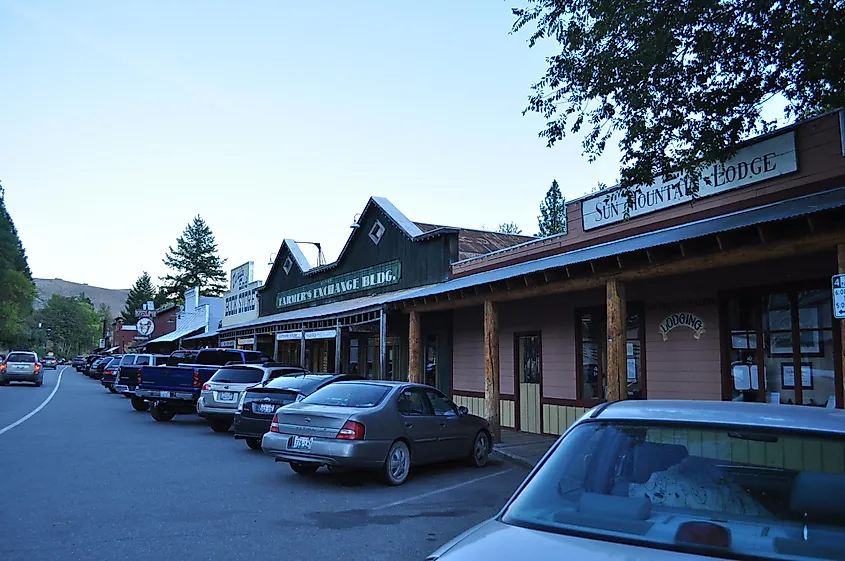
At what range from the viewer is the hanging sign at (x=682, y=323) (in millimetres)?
12023

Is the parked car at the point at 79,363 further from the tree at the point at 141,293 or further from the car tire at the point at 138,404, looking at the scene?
the car tire at the point at 138,404

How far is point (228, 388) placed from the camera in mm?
15648

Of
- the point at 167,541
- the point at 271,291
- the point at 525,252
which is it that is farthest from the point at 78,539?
the point at 271,291

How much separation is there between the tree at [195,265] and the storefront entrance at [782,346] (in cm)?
9669

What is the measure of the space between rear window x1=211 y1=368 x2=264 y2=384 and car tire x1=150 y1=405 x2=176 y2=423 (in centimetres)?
395

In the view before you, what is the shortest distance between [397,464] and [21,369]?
33962 mm

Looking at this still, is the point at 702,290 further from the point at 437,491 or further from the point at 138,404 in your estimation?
the point at 138,404

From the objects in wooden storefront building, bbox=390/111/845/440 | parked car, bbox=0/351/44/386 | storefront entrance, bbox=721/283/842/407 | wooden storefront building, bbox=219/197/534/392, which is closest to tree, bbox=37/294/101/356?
parked car, bbox=0/351/44/386

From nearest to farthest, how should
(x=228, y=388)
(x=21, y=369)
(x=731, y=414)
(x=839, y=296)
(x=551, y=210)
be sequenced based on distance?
1. (x=731, y=414)
2. (x=839, y=296)
3. (x=228, y=388)
4. (x=21, y=369)
5. (x=551, y=210)

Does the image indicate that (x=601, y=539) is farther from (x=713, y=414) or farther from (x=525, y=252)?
(x=525, y=252)

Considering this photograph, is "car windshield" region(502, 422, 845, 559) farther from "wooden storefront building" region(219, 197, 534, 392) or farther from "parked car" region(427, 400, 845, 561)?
"wooden storefront building" region(219, 197, 534, 392)

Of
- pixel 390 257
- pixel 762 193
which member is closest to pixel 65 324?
pixel 390 257

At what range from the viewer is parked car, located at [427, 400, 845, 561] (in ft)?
8.93

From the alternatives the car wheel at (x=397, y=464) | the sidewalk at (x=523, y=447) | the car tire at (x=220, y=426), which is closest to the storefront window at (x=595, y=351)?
the sidewalk at (x=523, y=447)
